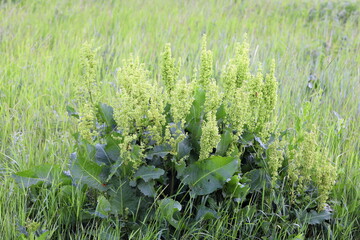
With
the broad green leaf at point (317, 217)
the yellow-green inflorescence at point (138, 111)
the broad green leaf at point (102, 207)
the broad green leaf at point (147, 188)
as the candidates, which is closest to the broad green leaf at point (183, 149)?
the yellow-green inflorescence at point (138, 111)

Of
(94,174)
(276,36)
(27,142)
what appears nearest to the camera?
(94,174)

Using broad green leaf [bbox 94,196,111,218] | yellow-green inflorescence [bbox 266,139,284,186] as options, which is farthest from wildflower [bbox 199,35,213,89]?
broad green leaf [bbox 94,196,111,218]

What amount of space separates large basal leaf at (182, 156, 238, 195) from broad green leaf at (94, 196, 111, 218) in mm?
404

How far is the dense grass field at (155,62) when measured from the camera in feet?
8.47

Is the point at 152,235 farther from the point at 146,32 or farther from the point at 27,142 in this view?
the point at 146,32

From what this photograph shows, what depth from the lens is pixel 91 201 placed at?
2.46 metres

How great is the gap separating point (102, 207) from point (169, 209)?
1.10 ft

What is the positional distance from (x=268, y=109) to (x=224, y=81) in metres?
0.31

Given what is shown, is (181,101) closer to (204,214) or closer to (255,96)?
(255,96)

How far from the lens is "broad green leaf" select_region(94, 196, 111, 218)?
2197mm

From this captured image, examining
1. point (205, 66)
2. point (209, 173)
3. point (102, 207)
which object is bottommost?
point (102, 207)

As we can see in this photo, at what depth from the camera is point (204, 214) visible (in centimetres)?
226

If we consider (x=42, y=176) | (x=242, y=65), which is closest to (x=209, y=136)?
(x=242, y=65)

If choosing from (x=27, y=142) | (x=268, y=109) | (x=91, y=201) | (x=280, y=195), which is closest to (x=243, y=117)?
(x=268, y=109)
